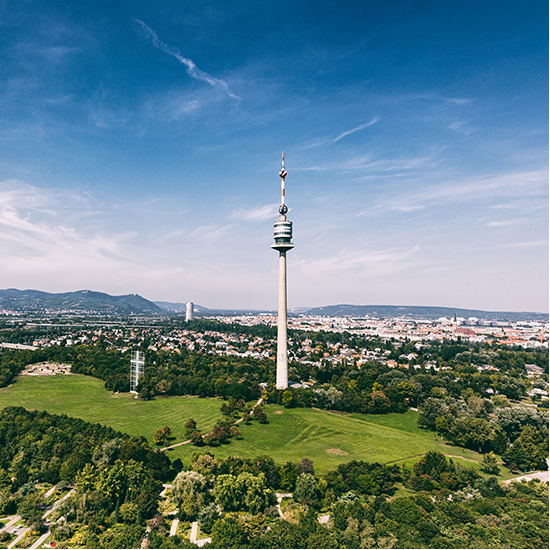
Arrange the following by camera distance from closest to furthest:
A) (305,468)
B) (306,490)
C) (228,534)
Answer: (228,534), (306,490), (305,468)

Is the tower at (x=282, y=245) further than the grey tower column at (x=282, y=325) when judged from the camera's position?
Yes

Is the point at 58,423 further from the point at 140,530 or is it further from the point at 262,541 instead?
the point at 262,541

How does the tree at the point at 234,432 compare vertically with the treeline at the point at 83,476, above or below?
below

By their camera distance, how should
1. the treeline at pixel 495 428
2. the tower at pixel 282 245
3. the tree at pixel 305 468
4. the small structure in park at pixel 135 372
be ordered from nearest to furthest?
the tree at pixel 305 468 → the treeline at pixel 495 428 → the small structure in park at pixel 135 372 → the tower at pixel 282 245

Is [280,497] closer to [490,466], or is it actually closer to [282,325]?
[490,466]

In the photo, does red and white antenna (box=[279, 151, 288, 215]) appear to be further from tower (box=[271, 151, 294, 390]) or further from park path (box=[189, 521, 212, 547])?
park path (box=[189, 521, 212, 547])

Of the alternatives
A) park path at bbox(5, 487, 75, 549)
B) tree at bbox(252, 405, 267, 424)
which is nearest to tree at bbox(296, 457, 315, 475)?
tree at bbox(252, 405, 267, 424)

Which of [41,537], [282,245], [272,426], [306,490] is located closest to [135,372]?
[272,426]

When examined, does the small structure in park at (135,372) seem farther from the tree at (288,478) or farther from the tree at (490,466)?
the tree at (490,466)

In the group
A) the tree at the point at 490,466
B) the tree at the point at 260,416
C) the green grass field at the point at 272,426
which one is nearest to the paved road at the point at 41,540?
the green grass field at the point at 272,426
